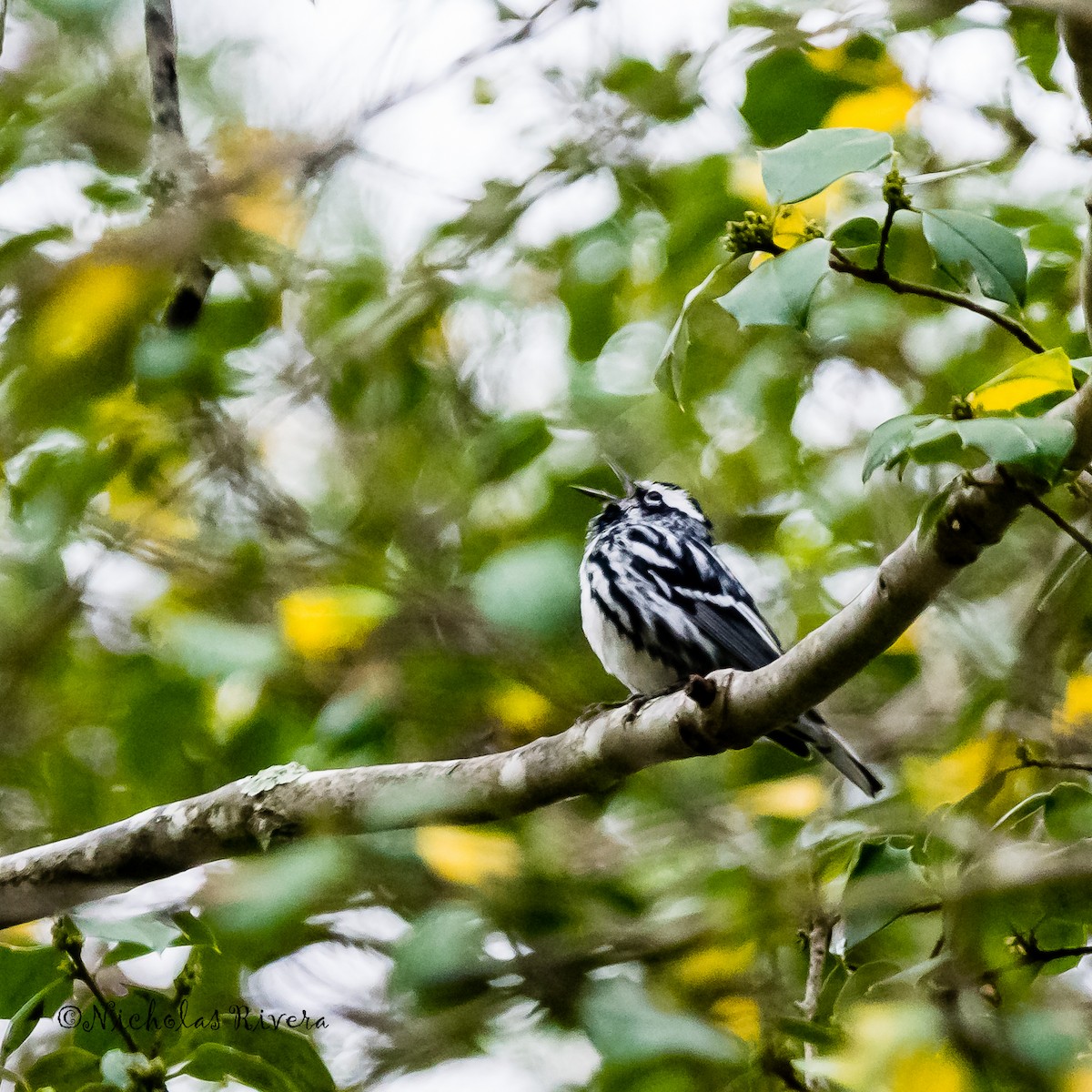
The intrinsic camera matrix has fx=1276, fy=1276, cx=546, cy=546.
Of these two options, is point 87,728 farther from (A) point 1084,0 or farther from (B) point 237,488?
(A) point 1084,0

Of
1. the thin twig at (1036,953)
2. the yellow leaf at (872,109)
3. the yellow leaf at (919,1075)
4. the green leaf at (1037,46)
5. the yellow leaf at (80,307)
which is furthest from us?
the green leaf at (1037,46)

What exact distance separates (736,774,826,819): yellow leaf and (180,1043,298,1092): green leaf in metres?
1.22

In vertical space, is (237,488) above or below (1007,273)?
below

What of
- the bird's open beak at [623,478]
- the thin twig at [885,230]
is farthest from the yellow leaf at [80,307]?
the thin twig at [885,230]

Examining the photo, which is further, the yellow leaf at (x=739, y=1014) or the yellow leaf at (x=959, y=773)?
the yellow leaf at (x=959, y=773)

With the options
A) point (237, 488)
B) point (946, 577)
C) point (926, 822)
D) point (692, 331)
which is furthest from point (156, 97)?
point (926, 822)

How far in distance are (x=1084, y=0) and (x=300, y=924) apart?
7.64ft

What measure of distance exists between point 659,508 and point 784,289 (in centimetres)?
308

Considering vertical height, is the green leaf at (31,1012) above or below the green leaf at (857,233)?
below

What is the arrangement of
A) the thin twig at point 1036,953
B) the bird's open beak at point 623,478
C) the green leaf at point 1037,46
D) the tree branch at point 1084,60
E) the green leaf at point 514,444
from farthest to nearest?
the bird's open beak at point 623,478
the green leaf at point 514,444
the green leaf at point 1037,46
the thin twig at point 1036,953
the tree branch at point 1084,60

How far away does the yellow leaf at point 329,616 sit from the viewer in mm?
3104

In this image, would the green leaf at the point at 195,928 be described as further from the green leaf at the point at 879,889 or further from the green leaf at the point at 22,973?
the green leaf at the point at 879,889

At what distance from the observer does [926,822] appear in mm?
2520

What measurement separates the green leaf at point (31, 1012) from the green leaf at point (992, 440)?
1740mm
